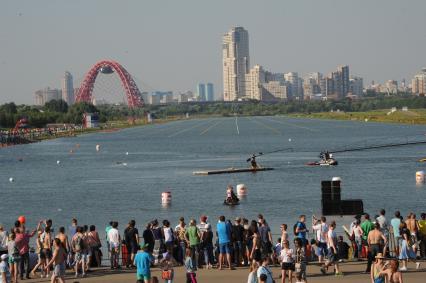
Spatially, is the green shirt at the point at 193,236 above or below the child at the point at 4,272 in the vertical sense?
above

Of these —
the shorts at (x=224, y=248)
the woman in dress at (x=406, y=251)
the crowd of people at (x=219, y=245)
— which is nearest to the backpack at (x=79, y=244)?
the crowd of people at (x=219, y=245)

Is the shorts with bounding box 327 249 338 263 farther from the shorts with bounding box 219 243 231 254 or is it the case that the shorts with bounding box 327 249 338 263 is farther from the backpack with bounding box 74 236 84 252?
the backpack with bounding box 74 236 84 252

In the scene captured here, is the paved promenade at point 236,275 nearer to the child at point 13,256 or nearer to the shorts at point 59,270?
the child at point 13,256

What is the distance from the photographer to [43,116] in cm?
19912

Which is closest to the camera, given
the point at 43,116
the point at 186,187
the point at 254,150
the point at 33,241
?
the point at 33,241

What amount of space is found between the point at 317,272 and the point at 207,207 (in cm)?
2557

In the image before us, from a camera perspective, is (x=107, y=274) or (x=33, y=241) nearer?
(x=107, y=274)

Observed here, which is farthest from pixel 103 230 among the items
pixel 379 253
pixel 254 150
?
pixel 254 150

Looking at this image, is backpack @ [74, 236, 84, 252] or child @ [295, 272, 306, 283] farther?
backpack @ [74, 236, 84, 252]

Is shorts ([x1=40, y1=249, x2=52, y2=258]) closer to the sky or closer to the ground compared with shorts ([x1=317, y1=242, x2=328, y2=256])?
closer to the sky

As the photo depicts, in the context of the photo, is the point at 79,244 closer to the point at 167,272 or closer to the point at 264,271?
the point at 167,272

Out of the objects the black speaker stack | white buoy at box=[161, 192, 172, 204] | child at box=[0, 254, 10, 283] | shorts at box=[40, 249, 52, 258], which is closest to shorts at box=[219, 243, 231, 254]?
shorts at box=[40, 249, 52, 258]

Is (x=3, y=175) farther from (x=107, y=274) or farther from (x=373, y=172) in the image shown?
(x=107, y=274)

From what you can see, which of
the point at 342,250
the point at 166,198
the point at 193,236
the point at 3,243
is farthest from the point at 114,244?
the point at 166,198
